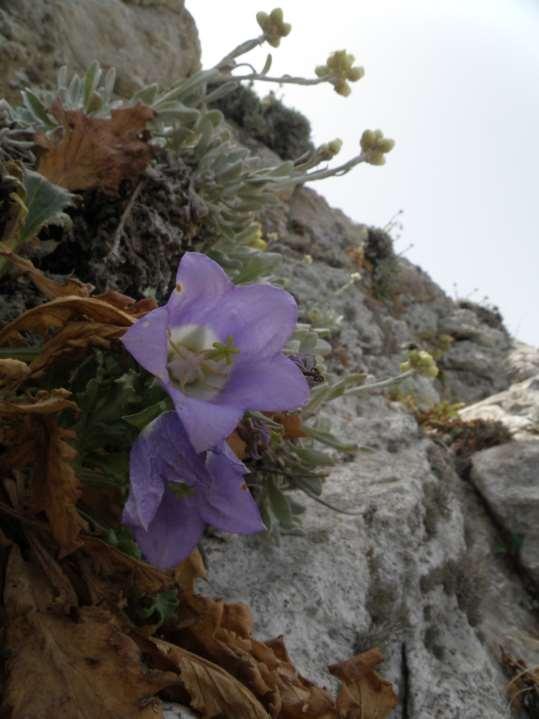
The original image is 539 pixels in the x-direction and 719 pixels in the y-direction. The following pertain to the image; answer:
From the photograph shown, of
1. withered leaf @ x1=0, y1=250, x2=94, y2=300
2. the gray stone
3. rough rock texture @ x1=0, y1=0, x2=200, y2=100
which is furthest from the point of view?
the gray stone

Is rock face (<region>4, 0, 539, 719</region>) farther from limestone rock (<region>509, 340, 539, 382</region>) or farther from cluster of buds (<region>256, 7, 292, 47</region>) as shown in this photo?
limestone rock (<region>509, 340, 539, 382</region>)

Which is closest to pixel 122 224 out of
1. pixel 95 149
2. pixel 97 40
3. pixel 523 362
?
pixel 95 149

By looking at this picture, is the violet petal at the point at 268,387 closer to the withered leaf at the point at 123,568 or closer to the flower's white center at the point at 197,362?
the flower's white center at the point at 197,362

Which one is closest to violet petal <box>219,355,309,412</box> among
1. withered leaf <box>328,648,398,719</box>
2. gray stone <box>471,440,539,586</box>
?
withered leaf <box>328,648,398,719</box>

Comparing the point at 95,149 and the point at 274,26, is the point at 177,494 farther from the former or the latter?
the point at 274,26

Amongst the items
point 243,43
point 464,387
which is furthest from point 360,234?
point 243,43

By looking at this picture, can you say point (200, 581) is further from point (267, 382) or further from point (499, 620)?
point (499, 620)
